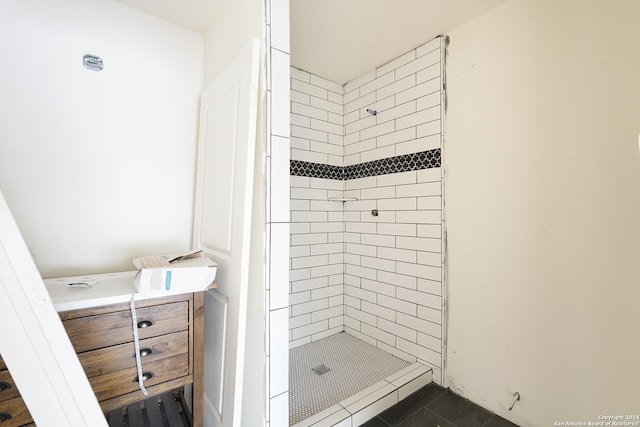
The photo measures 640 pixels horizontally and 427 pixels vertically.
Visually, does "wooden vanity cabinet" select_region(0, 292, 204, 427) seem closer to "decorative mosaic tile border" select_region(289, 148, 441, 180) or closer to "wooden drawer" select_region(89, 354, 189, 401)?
"wooden drawer" select_region(89, 354, 189, 401)

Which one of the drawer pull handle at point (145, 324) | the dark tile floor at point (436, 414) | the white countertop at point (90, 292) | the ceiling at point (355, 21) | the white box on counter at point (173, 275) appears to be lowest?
the dark tile floor at point (436, 414)

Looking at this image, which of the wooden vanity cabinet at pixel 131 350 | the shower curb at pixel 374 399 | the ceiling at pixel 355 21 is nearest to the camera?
the wooden vanity cabinet at pixel 131 350

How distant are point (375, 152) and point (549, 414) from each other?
1.81 meters

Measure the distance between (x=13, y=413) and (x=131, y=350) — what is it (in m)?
0.33

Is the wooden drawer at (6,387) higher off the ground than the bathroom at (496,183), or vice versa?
the bathroom at (496,183)

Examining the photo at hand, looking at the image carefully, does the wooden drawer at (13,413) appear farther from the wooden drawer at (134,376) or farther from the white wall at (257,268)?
the white wall at (257,268)

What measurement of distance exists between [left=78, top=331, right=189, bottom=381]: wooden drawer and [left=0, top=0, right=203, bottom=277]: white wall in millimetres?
577

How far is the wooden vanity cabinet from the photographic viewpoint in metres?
Answer: 0.96

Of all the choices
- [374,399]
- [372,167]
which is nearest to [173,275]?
[374,399]

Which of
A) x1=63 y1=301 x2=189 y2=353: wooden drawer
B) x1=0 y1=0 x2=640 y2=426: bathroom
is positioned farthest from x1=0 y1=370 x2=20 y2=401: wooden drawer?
x1=0 y1=0 x2=640 y2=426: bathroom

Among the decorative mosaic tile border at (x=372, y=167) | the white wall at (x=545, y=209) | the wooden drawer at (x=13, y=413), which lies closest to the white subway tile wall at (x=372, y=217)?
the decorative mosaic tile border at (x=372, y=167)

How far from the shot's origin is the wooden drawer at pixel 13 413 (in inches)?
33.8

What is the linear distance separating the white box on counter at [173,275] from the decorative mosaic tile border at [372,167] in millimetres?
1141

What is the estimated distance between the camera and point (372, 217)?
7.23 feet
